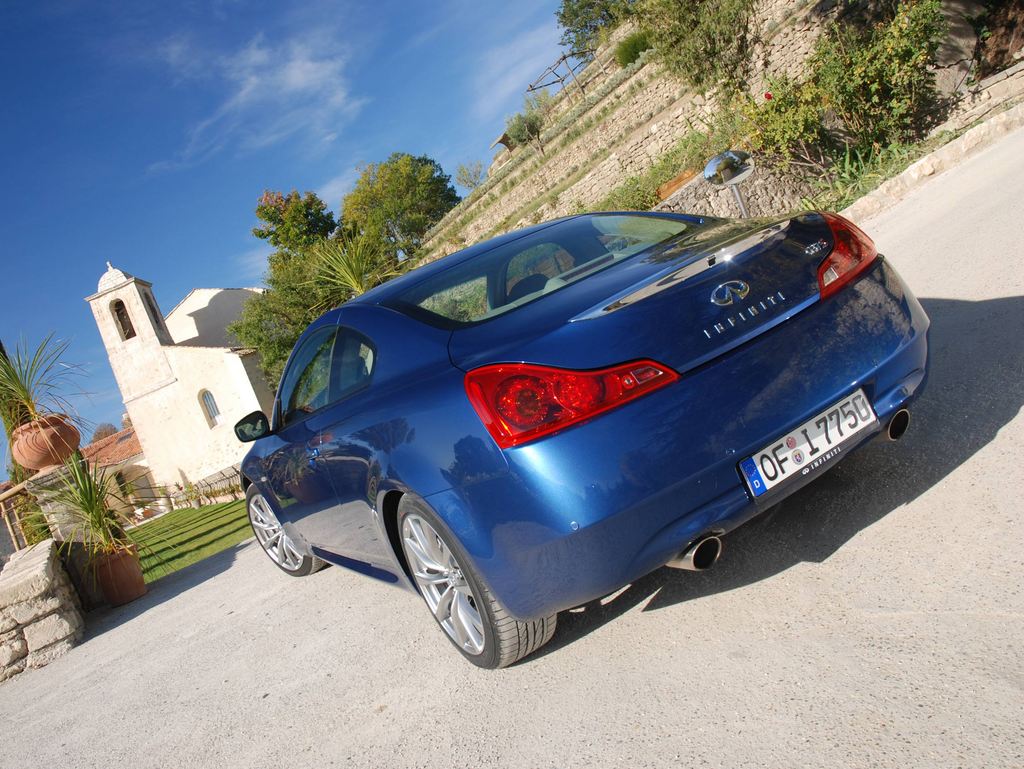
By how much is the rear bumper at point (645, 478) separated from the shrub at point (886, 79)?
950cm

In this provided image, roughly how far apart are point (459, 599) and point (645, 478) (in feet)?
3.36

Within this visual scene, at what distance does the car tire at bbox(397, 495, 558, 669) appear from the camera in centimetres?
259

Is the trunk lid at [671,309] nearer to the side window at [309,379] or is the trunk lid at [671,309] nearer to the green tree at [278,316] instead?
the side window at [309,379]

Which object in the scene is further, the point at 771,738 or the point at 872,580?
the point at 872,580

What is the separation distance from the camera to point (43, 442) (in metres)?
7.95

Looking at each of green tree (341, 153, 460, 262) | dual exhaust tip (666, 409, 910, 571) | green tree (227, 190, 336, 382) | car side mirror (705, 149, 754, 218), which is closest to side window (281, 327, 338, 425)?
dual exhaust tip (666, 409, 910, 571)

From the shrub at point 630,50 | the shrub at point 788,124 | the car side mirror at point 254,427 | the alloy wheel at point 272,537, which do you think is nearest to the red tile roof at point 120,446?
the shrub at point 630,50

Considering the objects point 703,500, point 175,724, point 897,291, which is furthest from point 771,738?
point 175,724

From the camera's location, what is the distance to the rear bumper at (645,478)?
2.22m

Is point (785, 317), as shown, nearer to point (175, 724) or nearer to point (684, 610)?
point (684, 610)

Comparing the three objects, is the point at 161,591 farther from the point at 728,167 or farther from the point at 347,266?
the point at 347,266

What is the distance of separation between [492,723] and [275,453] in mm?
2379

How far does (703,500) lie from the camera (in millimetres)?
2328

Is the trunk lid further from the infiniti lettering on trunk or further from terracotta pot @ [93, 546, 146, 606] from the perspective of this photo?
terracotta pot @ [93, 546, 146, 606]
